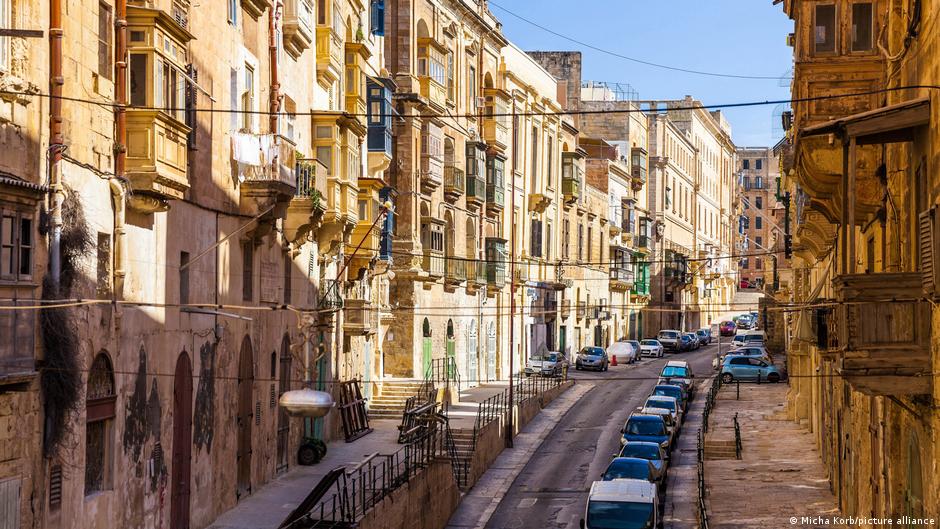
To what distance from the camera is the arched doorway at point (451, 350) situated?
56.6 metres

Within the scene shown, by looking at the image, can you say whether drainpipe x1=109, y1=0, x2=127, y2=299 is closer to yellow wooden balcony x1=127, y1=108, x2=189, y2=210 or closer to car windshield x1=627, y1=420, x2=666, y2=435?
yellow wooden balcony x1=127, y1=108, x2=189, y2=210

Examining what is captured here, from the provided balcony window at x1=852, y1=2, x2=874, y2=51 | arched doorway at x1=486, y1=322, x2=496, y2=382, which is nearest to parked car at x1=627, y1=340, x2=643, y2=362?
arched doorway at x1=486, y1=322, x2=496, y2=382

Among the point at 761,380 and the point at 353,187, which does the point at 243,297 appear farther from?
the point at 761,380

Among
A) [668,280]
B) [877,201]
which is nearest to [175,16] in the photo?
[877,201]

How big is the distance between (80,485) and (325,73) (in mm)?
20613

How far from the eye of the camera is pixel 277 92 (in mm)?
32781

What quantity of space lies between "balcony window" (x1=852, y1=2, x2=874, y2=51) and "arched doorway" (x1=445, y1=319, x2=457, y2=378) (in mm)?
33573

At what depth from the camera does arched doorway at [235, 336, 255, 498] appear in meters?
30.9

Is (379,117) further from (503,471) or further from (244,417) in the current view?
(244,417)

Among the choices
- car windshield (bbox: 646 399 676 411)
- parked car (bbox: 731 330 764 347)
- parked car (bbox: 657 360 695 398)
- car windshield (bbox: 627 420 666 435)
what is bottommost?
car windshield (bbox: 627 420 666 435)

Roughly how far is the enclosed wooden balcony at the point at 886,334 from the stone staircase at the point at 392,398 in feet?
96.7

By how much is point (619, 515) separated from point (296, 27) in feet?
47.6

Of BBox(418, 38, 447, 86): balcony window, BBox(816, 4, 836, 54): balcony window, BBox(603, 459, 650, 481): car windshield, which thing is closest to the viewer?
BBox(816, 4, 836, 54): balcony window

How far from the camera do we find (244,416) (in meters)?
31.4
